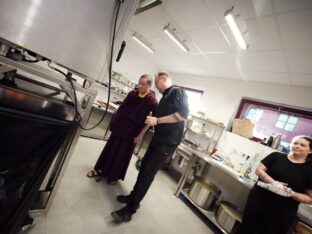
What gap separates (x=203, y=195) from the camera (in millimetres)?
2311

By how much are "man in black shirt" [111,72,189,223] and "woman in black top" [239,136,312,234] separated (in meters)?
0.97

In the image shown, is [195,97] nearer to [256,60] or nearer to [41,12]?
[256,60]

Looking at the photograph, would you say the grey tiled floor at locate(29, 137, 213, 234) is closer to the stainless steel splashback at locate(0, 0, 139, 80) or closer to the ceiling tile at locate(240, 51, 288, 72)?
the stainless steel splashback at locate(0, 0, 139, 80)

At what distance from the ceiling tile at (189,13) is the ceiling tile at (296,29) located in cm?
74

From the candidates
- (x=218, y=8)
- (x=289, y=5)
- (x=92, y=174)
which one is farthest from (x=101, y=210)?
(x=289, y=5)

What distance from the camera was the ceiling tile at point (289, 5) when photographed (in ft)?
4.73

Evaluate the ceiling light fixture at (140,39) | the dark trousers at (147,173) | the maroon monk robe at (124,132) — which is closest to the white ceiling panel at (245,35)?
the ceiling light fixture at (140,39)

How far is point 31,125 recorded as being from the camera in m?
0.55

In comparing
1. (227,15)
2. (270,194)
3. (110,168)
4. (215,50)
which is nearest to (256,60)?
(215,50)

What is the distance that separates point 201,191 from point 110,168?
1247mm

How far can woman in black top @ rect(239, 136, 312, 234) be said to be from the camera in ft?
5.10

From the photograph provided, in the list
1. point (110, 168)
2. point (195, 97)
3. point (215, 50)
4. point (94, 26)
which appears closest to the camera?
point (94, 26)

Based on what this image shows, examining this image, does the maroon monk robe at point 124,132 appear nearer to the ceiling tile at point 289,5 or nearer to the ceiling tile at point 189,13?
the ceiling tile at point 189,13

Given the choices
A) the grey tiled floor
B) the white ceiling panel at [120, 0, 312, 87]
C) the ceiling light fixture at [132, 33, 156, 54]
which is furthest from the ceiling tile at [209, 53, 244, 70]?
the grey tiled floor
